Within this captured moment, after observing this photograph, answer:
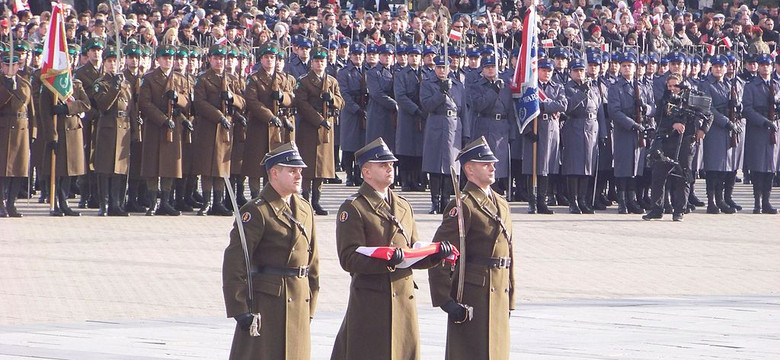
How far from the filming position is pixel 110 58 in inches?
645

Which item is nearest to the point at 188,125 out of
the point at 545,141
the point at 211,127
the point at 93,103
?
the point at 211,127

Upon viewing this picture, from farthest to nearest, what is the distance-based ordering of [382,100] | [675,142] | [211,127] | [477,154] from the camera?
[382,100] < [675,142] < [211,127] < [477,154]

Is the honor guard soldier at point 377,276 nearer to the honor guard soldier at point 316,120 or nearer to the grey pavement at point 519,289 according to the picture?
the grey pavement at point 519,289

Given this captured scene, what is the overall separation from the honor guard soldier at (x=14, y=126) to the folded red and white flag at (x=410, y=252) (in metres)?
9.19

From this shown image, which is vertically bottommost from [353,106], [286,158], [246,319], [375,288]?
[246,319]

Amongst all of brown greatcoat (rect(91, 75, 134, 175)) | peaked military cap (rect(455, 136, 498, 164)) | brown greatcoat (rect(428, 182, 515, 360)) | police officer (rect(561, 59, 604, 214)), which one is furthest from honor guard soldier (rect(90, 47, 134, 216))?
brown greatcoat (rect(428, 182, 515, 360))

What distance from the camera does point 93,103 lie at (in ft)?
54.8

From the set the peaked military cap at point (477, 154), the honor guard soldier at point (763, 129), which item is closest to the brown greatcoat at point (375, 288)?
the peaked military cap at point (477, 154)

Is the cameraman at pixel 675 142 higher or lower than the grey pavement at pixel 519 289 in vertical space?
higher

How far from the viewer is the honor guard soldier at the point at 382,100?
19625 mm

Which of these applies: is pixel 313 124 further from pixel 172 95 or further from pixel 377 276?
pixel 377 276

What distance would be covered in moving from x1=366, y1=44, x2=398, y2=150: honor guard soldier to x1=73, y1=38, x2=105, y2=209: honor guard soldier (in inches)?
155

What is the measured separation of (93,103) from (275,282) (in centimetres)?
967

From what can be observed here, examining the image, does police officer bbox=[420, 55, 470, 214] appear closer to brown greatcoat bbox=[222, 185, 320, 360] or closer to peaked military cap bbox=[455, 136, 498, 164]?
peaked military cap bbox=[455, 136, 498, 164]
